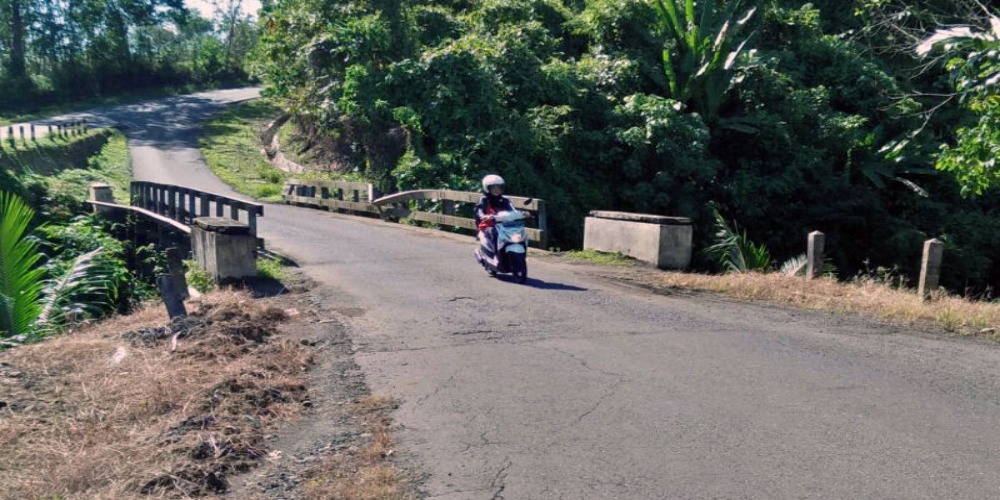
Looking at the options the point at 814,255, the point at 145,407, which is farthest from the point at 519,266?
the point at 145,407

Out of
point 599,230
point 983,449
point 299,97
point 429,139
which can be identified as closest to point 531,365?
point 983,449

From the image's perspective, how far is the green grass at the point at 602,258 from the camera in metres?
14.9

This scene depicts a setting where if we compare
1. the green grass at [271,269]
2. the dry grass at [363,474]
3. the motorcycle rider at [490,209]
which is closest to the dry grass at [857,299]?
the motorcycle rider at [490,209]

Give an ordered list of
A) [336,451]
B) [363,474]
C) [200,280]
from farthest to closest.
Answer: [200,280] < [336,451] < [363,474]

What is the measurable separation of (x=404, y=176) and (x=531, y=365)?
53.0 feet

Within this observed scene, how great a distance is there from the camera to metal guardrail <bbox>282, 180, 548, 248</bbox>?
17188 millimetres

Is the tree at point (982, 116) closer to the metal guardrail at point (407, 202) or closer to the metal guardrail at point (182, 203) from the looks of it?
the metal guardrail at point (407, 202)

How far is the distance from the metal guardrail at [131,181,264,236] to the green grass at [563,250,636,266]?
544 cm

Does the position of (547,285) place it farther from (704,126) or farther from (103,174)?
(103,174)

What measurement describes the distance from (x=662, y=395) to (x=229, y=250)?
7.07 m

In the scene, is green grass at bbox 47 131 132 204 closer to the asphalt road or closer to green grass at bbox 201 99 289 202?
green grass at bbox 201 99 289 202

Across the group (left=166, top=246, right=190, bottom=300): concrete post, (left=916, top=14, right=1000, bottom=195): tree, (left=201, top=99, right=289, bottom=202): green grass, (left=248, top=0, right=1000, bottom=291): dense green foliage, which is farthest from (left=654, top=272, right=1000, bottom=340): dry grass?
(left=201, top=99, right=289, bottom=202): green grass

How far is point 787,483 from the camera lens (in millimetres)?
5293

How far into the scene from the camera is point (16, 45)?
192 feet
